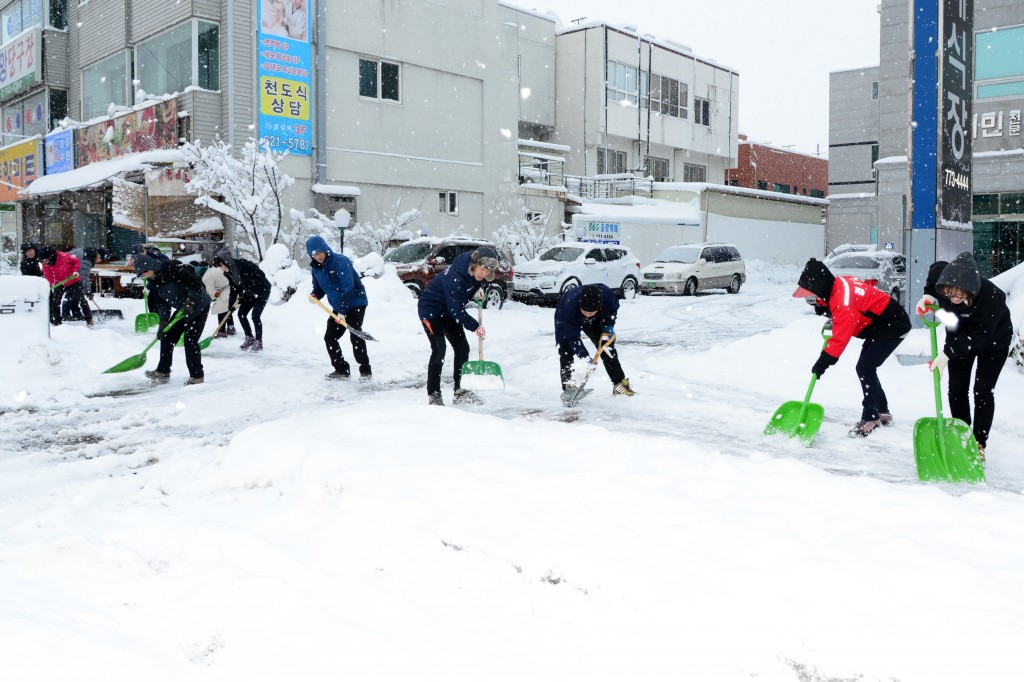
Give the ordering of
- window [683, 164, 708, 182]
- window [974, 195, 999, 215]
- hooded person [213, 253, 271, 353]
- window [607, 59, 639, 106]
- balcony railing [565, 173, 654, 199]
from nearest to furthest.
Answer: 1. hooded person [213, 253, 271, 353]
2. window [974, 195, 999, 215]
3. balcony railing [565, 173, 654, 199]
4. window [607, 59, 639, 106]
5. window [683, 164, 708, 182]

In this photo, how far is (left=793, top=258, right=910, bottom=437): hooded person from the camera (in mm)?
6090

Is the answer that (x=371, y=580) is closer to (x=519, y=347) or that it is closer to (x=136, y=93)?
(x=519, y=347)

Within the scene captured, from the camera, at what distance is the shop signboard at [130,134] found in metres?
20.9

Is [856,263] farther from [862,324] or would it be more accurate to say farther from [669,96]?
[669,96]

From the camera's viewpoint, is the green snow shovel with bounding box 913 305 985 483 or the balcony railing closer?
the green snow shovel with bounding box 913 305 985 483

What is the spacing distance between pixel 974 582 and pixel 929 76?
8.19 meters

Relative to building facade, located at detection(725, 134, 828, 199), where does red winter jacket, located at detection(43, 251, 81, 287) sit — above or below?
below

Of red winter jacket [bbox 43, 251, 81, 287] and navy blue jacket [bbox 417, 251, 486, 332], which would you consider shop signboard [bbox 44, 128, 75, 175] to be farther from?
navy blue jacket [bbox 417, 251, 486, 332]

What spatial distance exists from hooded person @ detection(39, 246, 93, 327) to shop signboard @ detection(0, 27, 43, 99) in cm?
1488

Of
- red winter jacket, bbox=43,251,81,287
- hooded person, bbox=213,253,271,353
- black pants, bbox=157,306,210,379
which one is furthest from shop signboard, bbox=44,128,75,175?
black pants, bbox=157,306,210,379

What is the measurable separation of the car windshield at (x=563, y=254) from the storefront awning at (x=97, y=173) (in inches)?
338

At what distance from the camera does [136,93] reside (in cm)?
2258

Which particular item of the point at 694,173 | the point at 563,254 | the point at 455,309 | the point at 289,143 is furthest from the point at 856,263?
the point at 694,173

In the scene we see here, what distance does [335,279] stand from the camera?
933 cm
